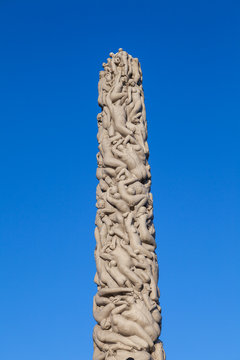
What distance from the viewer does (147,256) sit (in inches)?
354

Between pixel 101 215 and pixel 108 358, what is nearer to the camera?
pixel 108 358

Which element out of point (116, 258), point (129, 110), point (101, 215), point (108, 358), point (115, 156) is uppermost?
point (129, 110)

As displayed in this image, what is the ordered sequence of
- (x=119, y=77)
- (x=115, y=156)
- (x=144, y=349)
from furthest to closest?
(x=119, y=77)
(x=115, y=156)
(x=144, y=349)

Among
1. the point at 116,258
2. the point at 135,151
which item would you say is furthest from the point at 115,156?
the point at 116,258

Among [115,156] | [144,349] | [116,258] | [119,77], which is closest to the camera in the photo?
[144,349]

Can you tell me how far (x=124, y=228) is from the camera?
9148 mm

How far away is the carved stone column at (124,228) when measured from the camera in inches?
333

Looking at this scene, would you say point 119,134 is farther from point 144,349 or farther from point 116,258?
point 144,349

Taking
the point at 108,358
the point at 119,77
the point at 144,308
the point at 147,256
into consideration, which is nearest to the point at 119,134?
the point at 119,77

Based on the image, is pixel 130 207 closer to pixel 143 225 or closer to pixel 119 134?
pixel 143 225

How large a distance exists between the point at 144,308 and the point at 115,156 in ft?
7.86

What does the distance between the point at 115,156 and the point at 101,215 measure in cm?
94

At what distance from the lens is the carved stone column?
8.46m

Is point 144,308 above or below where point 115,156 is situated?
below
